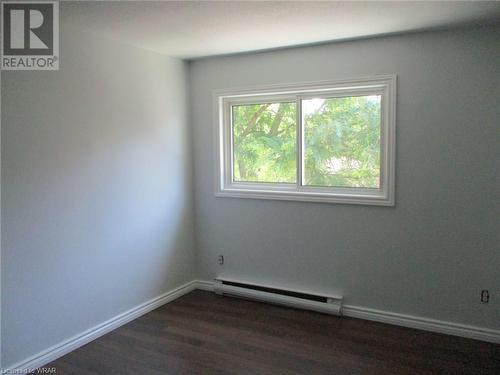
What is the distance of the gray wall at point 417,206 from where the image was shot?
2.91m

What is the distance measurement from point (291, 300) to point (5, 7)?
10.1ft

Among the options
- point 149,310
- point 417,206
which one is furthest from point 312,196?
point 149,310

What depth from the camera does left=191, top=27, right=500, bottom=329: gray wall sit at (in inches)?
114

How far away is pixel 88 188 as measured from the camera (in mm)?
2980

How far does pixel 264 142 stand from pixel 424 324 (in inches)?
83.1

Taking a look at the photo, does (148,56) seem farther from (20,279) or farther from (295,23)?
(20,279)

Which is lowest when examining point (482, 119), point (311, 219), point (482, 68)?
point (311, 219)

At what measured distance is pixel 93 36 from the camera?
2965mm

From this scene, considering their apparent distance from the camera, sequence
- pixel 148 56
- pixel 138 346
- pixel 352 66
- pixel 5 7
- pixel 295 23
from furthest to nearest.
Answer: pixel 148 56 → pixel 352 66 → pixel 138 346 → pixel 295 23 → pixel 5 7

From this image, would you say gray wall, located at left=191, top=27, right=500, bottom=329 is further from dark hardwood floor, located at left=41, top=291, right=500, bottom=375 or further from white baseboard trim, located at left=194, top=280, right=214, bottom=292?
white baseboard trim, located at left=194, top=280, right=214, bottom=292

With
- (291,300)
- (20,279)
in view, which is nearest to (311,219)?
(291,300)

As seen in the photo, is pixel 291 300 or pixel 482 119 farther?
pixel 291 300

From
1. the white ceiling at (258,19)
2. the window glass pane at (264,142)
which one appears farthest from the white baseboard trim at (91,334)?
the white ceiling at (258,19)

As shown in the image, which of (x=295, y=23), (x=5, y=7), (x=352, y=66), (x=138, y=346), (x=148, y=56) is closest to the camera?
(x=5, y=7)
